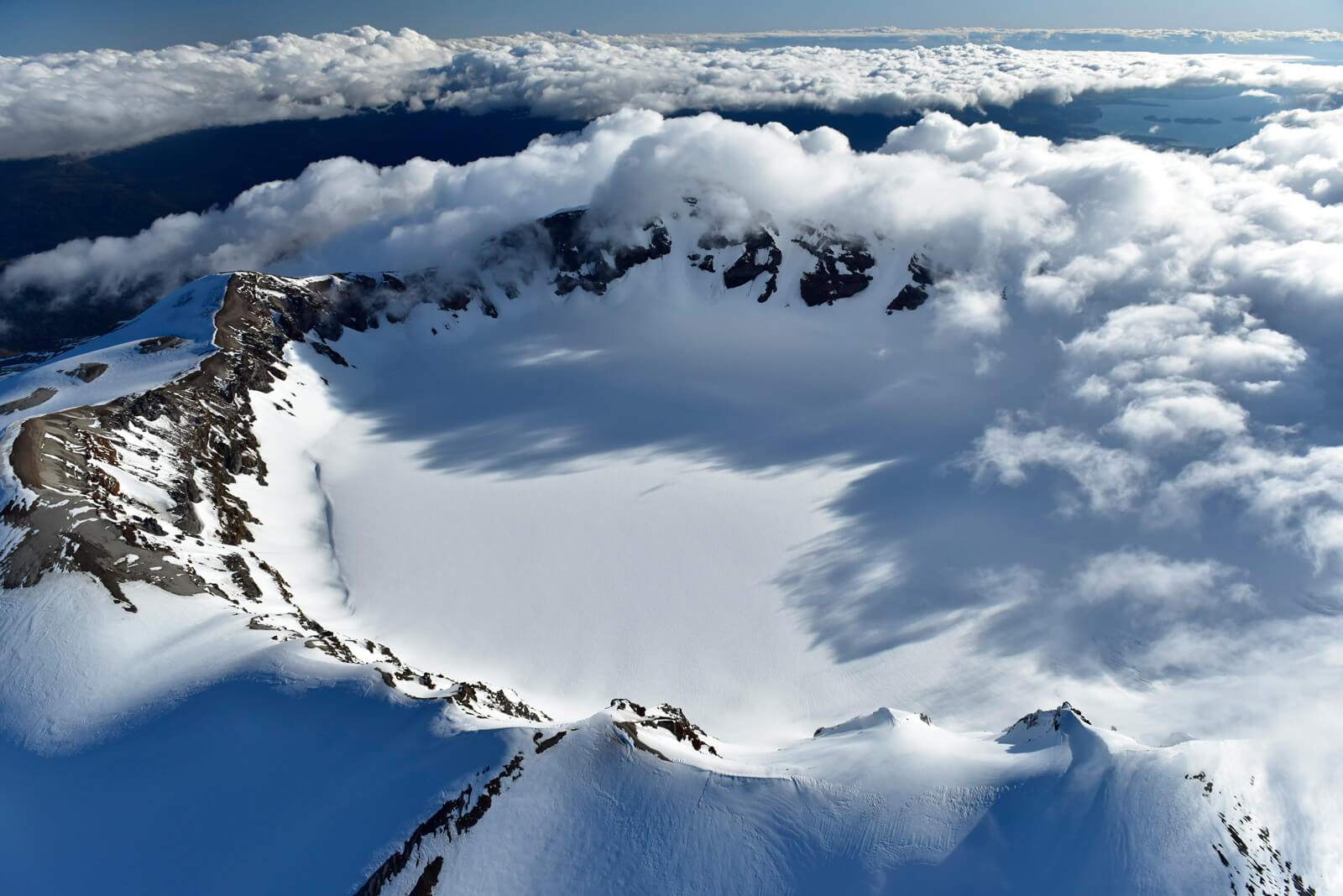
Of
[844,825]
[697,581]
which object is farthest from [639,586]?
[844,825]

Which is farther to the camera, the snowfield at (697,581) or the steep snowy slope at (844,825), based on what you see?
the snowfield at (697,581)

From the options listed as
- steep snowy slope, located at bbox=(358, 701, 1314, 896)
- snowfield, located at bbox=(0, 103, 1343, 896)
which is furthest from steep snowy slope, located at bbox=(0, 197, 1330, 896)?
snowfield, located at bbox=(0, 103, 1343, 896)

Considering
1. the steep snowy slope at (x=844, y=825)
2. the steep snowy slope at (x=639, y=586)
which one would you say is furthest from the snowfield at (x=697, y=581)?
the steep snowy slope at (x=639, y=586)

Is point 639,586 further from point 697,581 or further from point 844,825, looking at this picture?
point 844,825

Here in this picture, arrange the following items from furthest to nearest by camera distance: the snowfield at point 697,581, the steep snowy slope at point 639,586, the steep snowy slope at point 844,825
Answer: the steep snowy slope at point 639,586, the snowfield at point 697,581, the steep snowy slope at point 844,825

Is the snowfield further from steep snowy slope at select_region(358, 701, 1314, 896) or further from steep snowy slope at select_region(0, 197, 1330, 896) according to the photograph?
steep snowy slope at select_region(0, 197, 1330, 896)

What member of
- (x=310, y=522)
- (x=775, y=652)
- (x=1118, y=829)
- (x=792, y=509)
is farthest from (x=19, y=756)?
(x=792, y=509)

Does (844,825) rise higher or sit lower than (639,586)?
higher

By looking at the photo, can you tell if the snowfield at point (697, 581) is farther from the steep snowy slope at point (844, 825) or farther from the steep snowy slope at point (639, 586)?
the steep snowy slope at point (639, 586)

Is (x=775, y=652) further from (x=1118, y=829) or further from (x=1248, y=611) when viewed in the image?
(x=1248, y=611)
